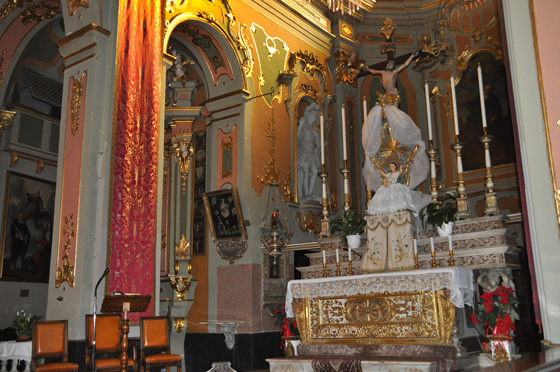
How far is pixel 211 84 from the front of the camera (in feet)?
32.9

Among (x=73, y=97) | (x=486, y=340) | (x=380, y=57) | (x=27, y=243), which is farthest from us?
(x=380, y=57)

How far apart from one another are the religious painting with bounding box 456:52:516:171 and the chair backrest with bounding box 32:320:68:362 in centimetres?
820

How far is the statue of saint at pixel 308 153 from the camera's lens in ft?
34.3

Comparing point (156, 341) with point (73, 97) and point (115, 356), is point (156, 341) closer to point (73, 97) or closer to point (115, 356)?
point (115, 356)

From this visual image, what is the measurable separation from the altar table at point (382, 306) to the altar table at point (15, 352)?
321cm

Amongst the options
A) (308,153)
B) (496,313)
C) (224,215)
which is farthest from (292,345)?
(308,153)

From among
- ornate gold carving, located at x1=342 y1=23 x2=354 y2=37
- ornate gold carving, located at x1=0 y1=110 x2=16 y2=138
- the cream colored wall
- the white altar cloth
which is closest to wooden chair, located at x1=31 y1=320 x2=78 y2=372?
the white altar cloth

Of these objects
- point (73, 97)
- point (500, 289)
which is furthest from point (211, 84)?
point (500, 289)

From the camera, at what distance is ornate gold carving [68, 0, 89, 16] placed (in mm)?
7603

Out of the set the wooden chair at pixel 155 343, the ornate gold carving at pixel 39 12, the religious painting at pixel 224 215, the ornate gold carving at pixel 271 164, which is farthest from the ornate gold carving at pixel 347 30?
the wooden chair at pixel 155 343

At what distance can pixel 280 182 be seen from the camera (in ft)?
32.3

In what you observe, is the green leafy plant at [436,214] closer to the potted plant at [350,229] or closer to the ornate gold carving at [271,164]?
the potted plant at [350,229]

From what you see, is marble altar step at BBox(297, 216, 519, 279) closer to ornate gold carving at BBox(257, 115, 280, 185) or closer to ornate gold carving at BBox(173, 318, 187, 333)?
ornate gold carving at BBox(257, 115, 280, 185)

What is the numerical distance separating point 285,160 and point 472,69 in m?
4.58
